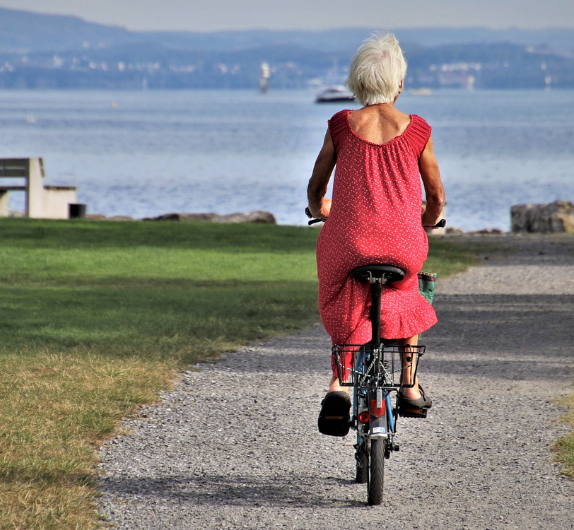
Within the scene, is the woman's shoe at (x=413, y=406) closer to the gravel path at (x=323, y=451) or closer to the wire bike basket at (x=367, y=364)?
the wire bike basket at (x=367, y=364)

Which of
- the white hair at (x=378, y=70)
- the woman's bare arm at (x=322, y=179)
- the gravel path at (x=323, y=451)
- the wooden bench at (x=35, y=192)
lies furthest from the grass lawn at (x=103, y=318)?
the white hair at (x=378, y=70)

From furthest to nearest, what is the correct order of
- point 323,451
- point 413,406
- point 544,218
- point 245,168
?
point 245,168 < point 544,218 < point 323,451 < point 413,406

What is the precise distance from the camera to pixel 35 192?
18.4 metres

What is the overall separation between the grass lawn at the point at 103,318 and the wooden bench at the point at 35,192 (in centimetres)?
185

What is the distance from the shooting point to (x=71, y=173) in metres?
54.2

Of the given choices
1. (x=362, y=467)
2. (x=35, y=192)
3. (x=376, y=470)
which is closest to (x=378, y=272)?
(x=376, y=470)

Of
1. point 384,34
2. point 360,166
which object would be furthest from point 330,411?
point 384,34

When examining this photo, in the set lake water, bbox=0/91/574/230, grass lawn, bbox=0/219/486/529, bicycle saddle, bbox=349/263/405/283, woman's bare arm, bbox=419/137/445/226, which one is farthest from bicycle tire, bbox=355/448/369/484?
lake water, bbox=0/91/574/230

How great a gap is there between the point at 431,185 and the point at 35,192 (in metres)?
15.1

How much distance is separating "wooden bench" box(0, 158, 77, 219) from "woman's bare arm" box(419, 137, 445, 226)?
13786 mm

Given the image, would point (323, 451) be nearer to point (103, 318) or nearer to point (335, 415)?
point (335, 415)

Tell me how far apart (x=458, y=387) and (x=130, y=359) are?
7.31 feet

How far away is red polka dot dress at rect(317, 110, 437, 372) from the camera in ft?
13.4

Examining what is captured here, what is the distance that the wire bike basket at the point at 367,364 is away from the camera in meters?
4.20
